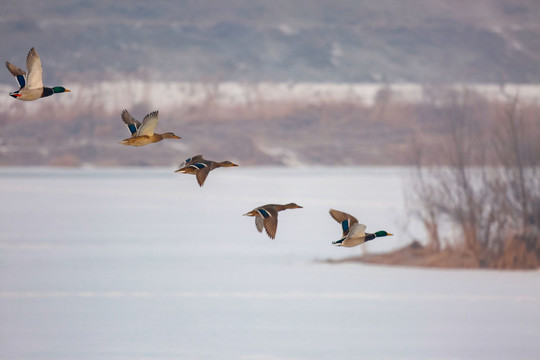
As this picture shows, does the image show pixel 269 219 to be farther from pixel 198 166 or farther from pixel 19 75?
pixel 19 75

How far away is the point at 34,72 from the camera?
5.51ft

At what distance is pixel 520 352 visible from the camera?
6141 millimetres

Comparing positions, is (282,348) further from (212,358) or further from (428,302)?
(428,302)

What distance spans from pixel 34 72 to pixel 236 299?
6953 millimetres

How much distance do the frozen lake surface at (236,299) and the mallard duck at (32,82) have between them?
4389mm

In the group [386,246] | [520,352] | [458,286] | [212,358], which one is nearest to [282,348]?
[212,358]

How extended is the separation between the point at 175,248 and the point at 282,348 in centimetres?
677

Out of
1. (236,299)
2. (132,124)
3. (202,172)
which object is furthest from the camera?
(236,299)

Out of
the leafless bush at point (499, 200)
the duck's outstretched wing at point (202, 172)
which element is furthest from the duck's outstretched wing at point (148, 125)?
the leafless bush at point (499, 200)

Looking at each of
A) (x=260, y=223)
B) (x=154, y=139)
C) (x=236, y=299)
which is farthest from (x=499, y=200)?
(x=154, y=139)

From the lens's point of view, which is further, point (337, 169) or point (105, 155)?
point (337, 169)

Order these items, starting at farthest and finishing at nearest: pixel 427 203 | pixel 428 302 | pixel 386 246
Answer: pixel 386 246 < pixel 427 203 < pixel 428 302

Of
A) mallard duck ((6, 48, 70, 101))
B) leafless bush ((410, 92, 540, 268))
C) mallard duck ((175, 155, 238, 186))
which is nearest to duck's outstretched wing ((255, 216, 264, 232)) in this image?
mallard duck ((175, 155, 238, 186))

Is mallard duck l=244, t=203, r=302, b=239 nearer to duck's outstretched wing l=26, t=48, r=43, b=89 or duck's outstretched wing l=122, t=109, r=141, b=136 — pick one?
duck's outstretched wing l=122, t=109, r=141, b=136
